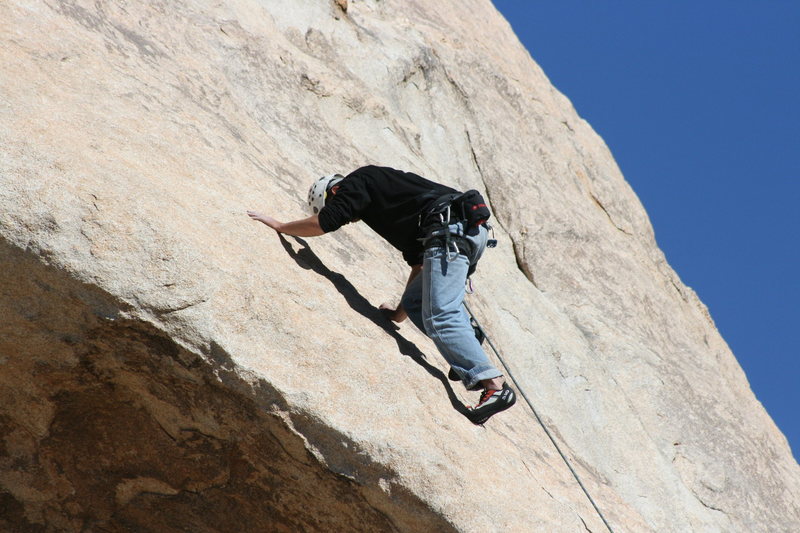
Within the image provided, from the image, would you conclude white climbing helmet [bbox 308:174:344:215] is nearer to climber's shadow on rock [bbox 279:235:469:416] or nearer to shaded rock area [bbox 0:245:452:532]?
climber's shadow on rock [bbox 279:235:469:416]

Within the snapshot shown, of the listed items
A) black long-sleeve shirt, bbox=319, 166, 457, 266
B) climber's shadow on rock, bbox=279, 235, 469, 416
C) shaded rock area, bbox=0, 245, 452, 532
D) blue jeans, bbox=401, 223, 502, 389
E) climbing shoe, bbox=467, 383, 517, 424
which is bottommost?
shaded rock area, bbox=0, 245, 452, 532

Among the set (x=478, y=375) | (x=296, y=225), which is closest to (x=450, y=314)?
(x=478, y=375)

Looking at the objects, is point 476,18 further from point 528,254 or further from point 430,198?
point 430,198

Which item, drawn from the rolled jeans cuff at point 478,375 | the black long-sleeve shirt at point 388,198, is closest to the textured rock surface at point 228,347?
the rolled jeans cuff at point 478,375

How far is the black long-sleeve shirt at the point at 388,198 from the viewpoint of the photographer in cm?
571

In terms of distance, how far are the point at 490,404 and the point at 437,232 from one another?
1.09 metres

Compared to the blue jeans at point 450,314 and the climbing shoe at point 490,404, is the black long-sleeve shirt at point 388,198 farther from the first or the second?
the climbing shoe at point 490,404

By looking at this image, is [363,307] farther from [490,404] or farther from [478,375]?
[490,404]

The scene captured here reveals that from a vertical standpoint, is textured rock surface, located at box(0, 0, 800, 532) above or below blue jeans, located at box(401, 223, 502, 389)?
below

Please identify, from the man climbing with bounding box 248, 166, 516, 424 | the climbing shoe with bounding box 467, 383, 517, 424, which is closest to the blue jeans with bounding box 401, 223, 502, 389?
the man climbing with bounding box 248, 166, 516, 424

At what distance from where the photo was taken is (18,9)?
18.3 feet

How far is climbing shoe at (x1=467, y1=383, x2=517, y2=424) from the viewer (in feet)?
18.1

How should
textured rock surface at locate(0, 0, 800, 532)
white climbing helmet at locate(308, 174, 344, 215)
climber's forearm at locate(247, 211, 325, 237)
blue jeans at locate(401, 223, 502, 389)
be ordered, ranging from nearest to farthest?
textured rock surface at locate(0, 0, 800, 532) → climber's forearm at locate(247, 211, 325, 237) → blue jeans at locate(401, 223, 502, 389) → white climbing helmet at locate(308, 174, 344, 215)

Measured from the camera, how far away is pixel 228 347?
15.1ft
